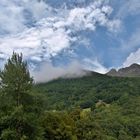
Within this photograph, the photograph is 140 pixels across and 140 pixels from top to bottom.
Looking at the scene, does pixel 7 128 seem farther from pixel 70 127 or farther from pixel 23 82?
pixel 70 127

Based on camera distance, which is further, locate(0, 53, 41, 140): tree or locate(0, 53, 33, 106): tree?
locate(0, 53, 33, 106): tree

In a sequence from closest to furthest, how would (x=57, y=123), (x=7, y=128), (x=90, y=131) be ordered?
1. (x=7, y=128)
2. (x=57, y=123)
3. (x=90, y=131)

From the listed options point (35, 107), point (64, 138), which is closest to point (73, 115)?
point (64, 138)

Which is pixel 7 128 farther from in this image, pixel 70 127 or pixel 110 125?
pixel 110 125

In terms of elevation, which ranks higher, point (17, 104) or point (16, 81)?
point (16, 81)

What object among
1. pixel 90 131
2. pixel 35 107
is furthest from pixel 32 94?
pixel 90 131

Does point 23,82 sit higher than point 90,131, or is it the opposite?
Result: point 23,82

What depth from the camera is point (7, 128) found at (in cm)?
6919

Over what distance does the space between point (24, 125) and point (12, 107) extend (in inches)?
134

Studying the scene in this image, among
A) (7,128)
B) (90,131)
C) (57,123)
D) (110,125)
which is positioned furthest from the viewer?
(110,125)

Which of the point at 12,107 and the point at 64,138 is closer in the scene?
the point at 12,107

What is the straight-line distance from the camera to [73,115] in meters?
99.4

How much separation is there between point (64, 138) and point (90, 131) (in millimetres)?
11239

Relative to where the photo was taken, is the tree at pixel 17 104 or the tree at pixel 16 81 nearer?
the tree at pixel 17 104
